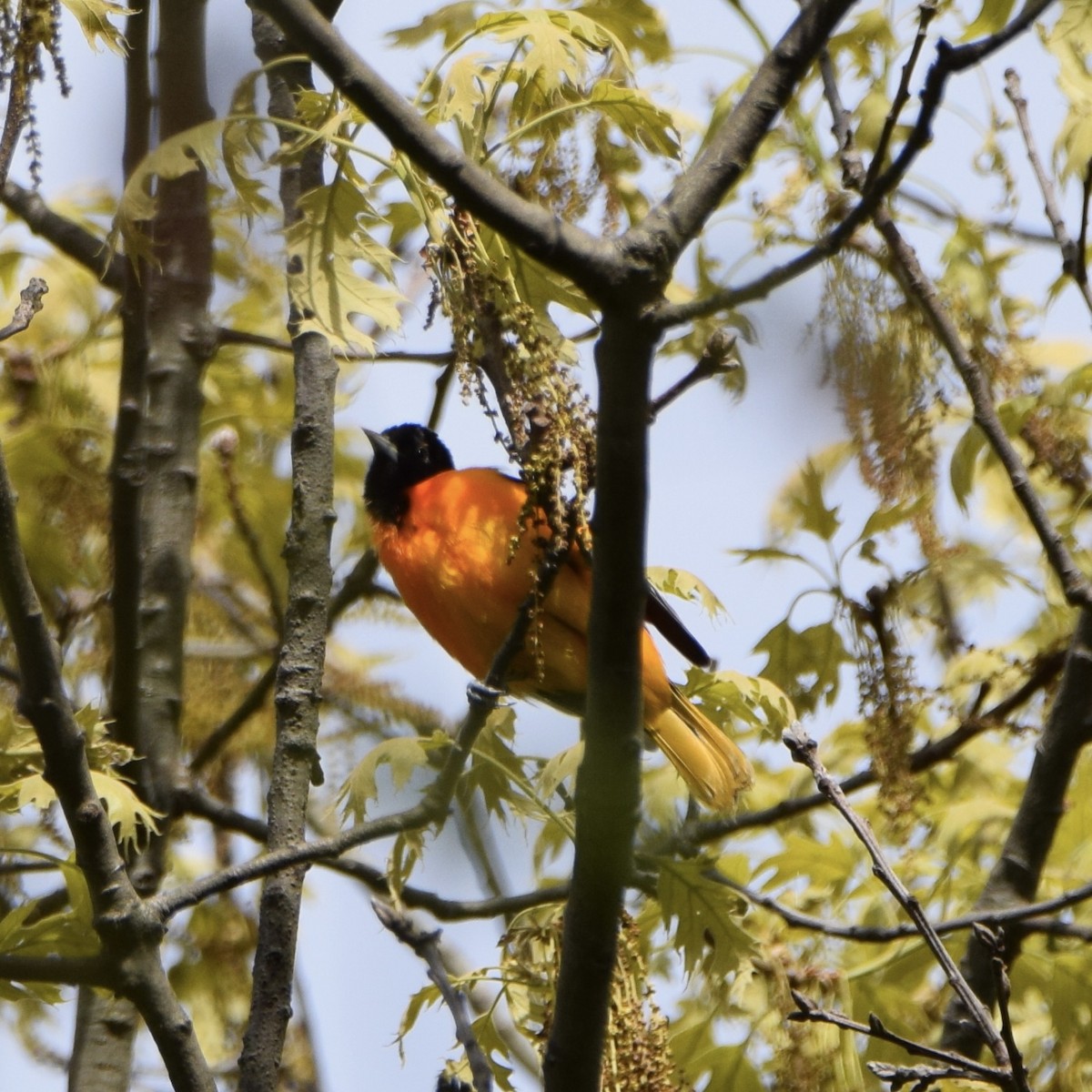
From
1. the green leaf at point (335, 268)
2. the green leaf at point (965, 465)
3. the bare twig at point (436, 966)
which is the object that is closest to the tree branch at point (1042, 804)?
the green leaf at point (965, 465)

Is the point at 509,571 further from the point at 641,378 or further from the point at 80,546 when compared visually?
the point at 641,378

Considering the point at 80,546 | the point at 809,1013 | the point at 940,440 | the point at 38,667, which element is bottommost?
the point at 809,1013

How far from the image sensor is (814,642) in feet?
11.8

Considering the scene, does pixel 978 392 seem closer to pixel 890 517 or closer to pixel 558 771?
pixel 890 517

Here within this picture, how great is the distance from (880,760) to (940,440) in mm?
2177

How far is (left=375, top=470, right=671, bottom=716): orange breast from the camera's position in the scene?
392 cm

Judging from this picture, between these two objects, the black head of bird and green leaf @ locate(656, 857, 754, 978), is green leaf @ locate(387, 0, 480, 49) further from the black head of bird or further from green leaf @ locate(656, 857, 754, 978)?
green leaf @ locate(656, 857, 754, 978)

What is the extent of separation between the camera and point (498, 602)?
3908 mm

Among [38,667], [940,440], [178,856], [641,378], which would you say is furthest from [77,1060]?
[940,440]

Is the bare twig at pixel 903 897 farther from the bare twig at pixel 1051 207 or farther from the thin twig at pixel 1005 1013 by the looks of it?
the bare twig at pixel 1051 207

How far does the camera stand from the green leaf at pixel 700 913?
286cm

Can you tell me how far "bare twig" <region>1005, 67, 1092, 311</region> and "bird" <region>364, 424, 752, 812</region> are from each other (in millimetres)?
1228

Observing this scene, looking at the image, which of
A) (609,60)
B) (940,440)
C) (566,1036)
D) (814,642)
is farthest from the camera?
(940,440)

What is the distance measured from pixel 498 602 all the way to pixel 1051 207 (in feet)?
5.40
